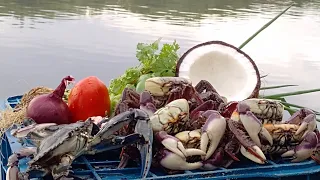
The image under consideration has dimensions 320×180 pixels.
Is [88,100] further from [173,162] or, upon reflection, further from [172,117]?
[173,162]

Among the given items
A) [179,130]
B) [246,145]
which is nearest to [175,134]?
[179,130]

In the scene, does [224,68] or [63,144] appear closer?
[63,144]

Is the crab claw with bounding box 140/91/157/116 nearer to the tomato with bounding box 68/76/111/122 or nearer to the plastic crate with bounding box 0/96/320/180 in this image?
the plastic crate with bounding box 0/96/320/180

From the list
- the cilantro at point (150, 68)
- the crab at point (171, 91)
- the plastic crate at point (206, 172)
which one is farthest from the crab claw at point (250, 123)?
the cilantro at point (150, 68)

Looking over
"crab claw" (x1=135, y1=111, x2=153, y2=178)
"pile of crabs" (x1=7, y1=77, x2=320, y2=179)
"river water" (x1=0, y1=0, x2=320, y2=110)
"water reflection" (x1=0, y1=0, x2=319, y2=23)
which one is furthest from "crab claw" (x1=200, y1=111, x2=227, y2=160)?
"water reflection" (x1=0, y1=0, x2=319, y2=23)

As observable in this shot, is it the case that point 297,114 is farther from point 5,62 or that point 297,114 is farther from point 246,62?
point 5,62

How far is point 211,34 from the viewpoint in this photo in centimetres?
1080

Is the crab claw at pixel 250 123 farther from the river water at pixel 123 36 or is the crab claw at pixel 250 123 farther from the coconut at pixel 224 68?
the river water at pixel 123 36

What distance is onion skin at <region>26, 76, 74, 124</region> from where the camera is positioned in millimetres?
2229

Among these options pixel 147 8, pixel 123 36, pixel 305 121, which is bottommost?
pixel 147 8

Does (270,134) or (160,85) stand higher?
(160,85)

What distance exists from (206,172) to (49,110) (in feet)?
2.30

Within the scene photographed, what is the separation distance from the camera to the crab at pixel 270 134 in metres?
2.01

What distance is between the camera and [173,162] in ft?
6.19
